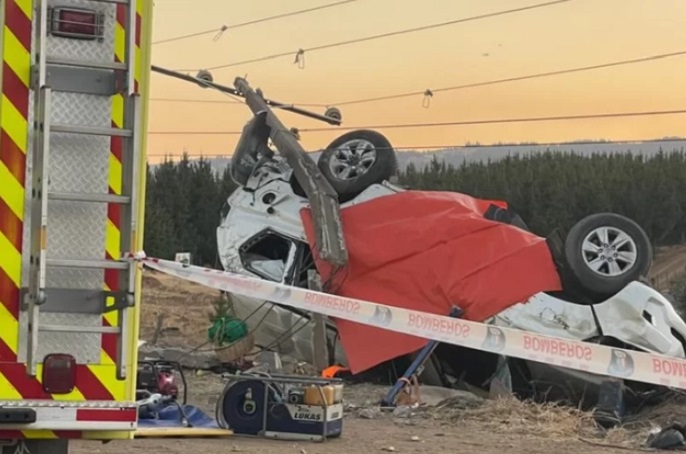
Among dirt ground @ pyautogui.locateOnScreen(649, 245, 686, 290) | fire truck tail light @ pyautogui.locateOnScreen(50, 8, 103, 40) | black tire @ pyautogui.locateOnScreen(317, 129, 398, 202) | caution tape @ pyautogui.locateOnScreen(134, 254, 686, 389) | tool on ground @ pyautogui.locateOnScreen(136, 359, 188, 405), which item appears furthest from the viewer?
dirt ground @ pyautogui.locateOnScreen(649, 245, 686, 290)

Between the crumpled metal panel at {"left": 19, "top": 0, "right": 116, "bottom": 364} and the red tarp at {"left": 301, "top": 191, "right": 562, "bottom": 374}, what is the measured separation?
34.2 feet

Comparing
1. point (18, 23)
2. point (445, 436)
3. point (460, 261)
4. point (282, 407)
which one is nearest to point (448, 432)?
point (445, 436)

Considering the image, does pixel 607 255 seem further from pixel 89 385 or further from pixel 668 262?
pixel 668 262

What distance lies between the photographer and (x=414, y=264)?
50.3 ft

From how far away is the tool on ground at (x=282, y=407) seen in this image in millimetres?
10680

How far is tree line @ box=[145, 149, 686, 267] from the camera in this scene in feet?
173

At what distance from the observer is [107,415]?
A: 4.55m

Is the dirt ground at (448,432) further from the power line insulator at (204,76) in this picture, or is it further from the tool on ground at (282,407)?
the power line insulator at (204,76)

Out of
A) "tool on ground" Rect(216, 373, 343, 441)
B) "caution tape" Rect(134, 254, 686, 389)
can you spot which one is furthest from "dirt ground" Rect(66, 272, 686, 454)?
"caution tape" Rect(134, 254, 686, 389)

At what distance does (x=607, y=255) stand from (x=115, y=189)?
428 inches

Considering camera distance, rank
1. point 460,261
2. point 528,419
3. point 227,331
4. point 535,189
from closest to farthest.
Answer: point 528,419, point 460,261, point 227,331, point 535,189

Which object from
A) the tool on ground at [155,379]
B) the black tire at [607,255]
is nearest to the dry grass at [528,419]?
the black tire at [607,255]

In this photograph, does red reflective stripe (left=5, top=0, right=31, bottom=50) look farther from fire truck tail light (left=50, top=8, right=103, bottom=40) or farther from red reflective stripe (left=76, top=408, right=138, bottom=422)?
red reflective stripe (left=76, top=408, right=138, bottom=422)

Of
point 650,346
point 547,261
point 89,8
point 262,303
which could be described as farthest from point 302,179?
point 89,8
